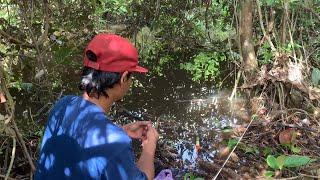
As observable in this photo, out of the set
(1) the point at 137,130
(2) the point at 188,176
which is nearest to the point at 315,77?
(2) the point at 188,176

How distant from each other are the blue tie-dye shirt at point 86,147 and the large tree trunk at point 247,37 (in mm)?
3556

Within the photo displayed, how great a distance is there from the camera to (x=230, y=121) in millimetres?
4812

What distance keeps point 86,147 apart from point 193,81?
15.7 ft

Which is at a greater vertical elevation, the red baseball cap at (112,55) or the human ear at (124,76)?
the red baseball cap at (112,55)

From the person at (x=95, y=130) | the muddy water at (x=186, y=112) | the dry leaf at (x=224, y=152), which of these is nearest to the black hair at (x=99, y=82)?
the person at (x=95, y=130)

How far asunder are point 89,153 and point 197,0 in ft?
16.0

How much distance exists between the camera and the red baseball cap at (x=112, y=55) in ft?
5.68

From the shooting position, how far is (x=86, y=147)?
162cm

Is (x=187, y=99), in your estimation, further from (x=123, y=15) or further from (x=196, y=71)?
(x=123, y=15)

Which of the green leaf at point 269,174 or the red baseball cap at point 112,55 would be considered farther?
the green leaf at point 269,174

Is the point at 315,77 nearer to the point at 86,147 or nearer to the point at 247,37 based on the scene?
the point at 247,37

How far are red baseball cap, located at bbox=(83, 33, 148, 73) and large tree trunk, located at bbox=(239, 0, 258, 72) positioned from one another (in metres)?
3.42

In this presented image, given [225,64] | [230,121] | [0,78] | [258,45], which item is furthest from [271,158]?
[225,64]

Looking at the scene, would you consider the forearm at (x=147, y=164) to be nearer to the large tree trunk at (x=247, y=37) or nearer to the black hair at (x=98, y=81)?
the black hair at (x=98, y=81)
